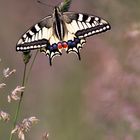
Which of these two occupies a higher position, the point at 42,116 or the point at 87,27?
the point at 87,27

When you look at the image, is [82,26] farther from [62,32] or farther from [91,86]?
[91,86]

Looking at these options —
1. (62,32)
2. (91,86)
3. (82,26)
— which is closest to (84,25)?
(82,26)

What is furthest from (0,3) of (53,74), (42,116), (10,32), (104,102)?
(104,102)

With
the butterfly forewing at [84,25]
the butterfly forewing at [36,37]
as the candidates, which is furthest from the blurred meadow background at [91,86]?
the butterfly forewing at [36,37]

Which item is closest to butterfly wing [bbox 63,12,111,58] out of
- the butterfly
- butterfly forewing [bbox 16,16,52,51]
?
the butterfly

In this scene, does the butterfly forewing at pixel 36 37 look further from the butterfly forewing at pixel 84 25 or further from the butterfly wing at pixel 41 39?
the butterfly forewing at pixel 84 25

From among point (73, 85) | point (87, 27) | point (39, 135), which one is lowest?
point (39, 135)

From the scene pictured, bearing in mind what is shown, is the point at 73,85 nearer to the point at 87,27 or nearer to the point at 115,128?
the point at 115,128
